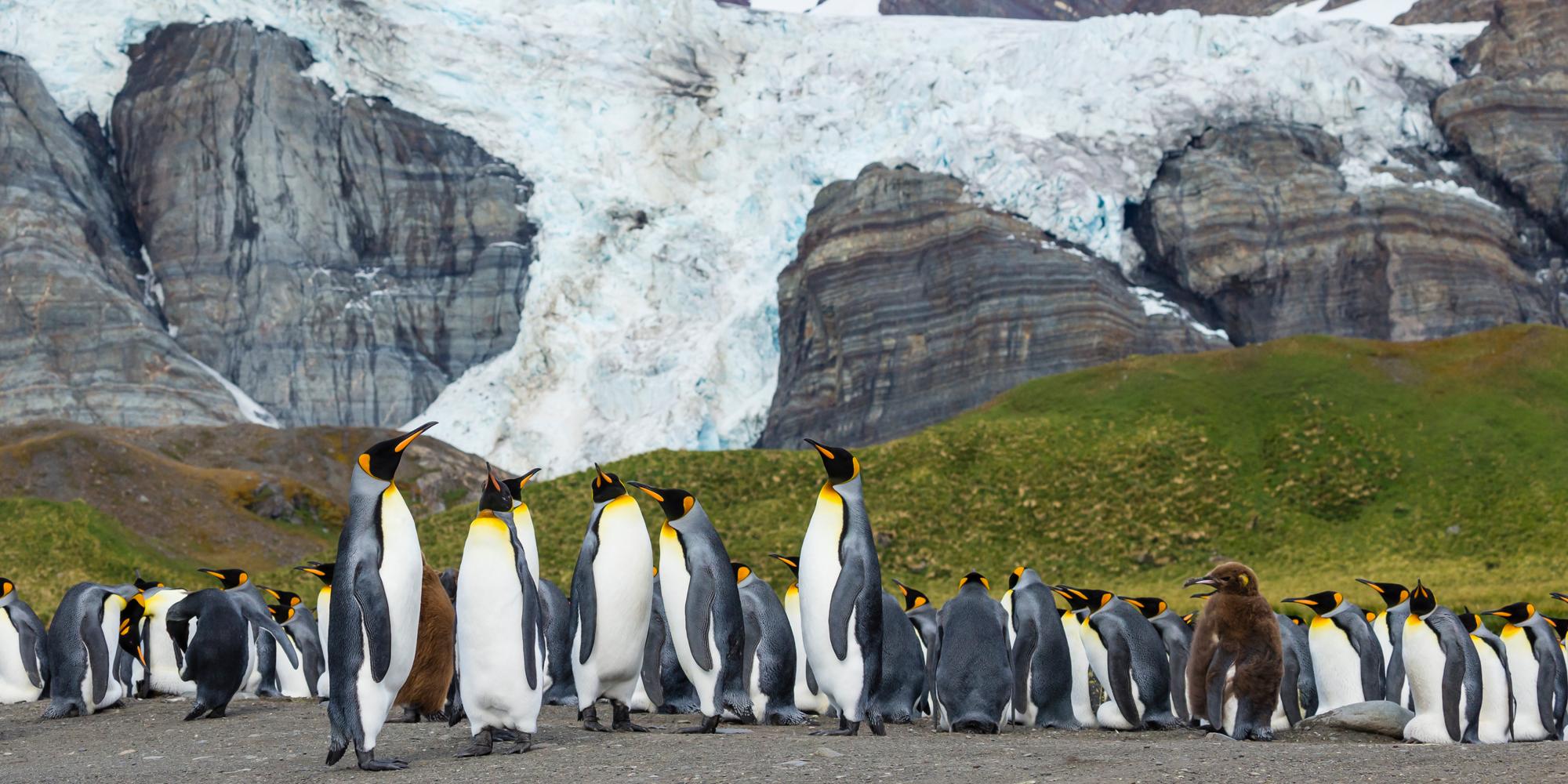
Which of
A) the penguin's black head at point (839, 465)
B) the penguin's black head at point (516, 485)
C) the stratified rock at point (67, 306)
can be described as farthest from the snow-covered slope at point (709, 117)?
the penguin's black head at point (839, 465)

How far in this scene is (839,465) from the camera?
11383 millimetres

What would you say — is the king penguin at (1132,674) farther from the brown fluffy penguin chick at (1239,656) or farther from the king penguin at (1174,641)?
the brown fluffy penguin chick at (1239,656)

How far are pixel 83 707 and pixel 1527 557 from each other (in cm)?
2274

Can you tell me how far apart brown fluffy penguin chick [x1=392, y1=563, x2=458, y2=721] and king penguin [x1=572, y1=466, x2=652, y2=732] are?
146 cm

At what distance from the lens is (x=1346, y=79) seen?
66.9 meters

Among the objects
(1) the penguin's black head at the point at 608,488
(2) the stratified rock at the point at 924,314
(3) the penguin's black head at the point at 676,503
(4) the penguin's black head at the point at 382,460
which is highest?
(2) the stratified rock at the point at 924,314

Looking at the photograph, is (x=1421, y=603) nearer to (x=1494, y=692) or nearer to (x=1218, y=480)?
(x=1494, y=692)

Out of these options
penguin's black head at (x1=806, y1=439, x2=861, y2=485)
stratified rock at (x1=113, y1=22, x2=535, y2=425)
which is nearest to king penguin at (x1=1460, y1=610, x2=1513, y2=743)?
penguin's black head at (x1=806, y1=439, x2=861, y2=485)

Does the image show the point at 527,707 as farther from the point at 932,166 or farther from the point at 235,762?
the point at 932,166

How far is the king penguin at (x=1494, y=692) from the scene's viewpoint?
41.1ft

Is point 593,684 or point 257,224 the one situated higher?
point 257,224

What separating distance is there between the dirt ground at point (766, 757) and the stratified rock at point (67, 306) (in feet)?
204

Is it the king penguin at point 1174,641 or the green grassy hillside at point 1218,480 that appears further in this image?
the green grassy hillside at point 1218,480

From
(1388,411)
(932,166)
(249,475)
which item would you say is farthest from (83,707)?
(932,166)
